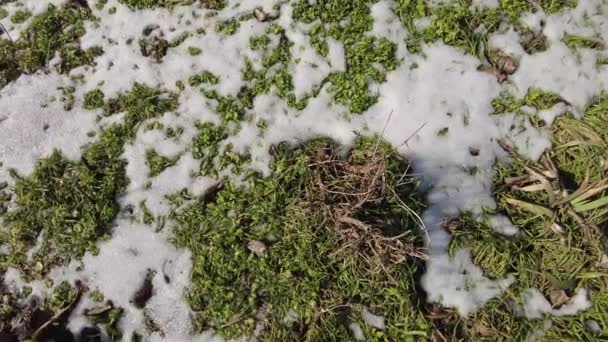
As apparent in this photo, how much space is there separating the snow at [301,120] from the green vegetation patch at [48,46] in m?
0.07

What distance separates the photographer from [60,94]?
11.1 ft

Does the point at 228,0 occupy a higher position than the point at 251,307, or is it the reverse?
the point at 228,0

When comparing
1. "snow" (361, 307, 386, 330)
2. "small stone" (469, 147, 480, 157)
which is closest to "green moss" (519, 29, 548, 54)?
"small stone" (469, 147, 480, 157)

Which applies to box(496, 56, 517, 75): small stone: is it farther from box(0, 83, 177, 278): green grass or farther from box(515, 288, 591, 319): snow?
box(0, 83, 177, 278): green grass

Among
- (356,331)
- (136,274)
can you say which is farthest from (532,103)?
(136,274)

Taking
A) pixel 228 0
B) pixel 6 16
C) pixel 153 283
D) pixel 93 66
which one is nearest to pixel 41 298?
pixel 153 283

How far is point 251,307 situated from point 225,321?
177mm

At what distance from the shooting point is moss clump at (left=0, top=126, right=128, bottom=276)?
3115 millimetres

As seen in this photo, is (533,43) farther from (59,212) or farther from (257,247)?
(59,212)

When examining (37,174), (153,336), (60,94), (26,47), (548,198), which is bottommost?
(153,336)

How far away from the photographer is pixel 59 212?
3.12 meters

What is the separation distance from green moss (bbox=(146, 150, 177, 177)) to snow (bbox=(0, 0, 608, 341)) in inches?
1.2

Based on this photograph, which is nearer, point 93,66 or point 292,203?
point 292,203

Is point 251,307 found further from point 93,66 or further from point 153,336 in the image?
point 93,66
